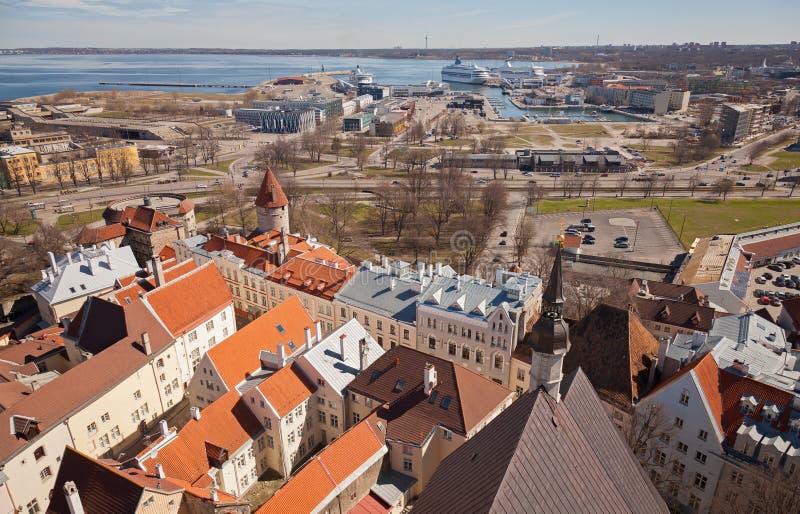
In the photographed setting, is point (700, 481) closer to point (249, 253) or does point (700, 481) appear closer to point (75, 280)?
point (249, 253)

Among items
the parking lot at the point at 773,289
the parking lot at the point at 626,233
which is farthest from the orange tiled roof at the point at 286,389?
the parking lot at the point at 773,289

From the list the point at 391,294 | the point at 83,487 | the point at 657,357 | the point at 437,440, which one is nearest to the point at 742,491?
the point at 657,357

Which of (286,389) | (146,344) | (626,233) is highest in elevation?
(146,344)

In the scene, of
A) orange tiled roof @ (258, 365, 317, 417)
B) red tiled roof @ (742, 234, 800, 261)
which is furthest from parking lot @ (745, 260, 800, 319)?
orange tiled roof @ (258, 365, 317, 417)

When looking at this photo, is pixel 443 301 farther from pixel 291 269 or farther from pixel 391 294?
pixel 291 269

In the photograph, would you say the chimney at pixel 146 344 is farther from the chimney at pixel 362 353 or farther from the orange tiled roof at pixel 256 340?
the chimney at pixel 362 353

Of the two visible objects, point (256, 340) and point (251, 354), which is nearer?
point (251, 354)

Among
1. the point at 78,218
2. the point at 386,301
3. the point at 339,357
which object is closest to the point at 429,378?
the point at 339,357
